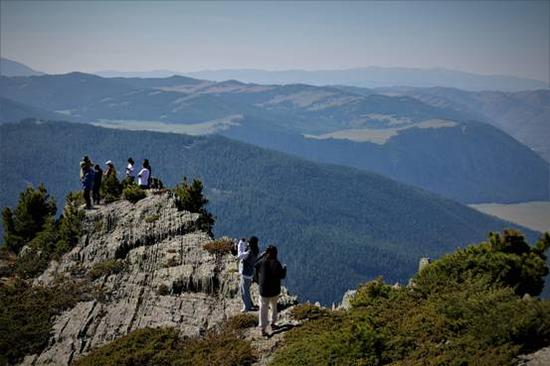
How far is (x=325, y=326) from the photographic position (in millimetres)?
16766

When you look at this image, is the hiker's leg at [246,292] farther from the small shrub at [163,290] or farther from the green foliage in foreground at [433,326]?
the small shrub at [163,290]

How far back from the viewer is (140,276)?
1005 inches

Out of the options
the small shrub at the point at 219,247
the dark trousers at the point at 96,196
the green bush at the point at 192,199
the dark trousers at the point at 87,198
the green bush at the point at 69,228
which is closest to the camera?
the small shrub at the point at 219,247

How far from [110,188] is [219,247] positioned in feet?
43.7

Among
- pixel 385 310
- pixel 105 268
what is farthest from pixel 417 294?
pixel 105 268

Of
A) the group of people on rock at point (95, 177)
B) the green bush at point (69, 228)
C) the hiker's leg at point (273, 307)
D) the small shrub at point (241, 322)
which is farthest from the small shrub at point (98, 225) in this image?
the hiker's leg at point (273, 307)

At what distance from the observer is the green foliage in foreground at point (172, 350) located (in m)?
16.0

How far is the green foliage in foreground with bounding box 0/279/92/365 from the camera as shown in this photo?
2012 centimetres

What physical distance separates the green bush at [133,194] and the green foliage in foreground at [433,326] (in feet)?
64.6

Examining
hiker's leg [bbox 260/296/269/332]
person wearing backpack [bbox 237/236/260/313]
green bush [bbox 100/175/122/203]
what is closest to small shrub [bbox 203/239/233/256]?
person wearing backpack [bbox 237/236/260/313]

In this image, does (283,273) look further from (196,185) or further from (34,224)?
(34,224)

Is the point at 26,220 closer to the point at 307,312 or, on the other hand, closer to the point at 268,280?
the point at 307,312

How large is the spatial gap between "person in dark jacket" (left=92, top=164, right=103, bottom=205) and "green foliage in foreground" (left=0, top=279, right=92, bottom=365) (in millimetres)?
8211

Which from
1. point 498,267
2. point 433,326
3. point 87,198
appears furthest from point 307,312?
point 87,198
